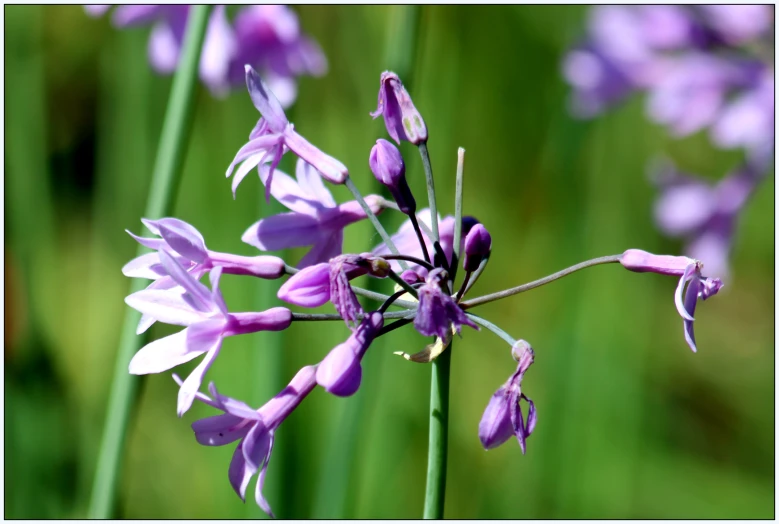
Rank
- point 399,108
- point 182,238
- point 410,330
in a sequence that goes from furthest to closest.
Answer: point 410,330 → point 399,108 → point 182,238

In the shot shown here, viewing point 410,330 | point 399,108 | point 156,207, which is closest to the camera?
point 399,108

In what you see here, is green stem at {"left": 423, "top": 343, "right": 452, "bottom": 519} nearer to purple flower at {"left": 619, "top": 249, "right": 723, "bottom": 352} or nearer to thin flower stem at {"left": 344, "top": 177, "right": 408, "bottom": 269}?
thin flower stem at {"left": 344, "top": 177, "right": 408, "bottom": 269}

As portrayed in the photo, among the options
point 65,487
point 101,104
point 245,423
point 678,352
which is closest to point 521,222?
point 678,352

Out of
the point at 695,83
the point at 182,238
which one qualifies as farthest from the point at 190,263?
the point at 695,83

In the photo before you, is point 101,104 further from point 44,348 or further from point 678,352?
point 678,352

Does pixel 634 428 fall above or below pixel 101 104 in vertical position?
below

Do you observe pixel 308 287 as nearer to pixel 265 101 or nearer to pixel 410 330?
pixel 265 101
